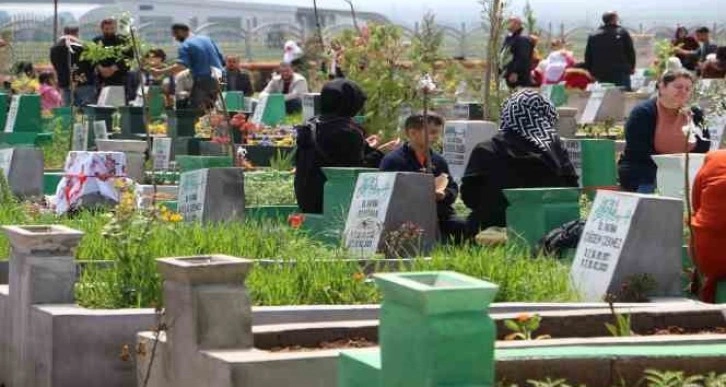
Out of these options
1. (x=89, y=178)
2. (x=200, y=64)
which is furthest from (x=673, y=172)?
(x=200, y=64)

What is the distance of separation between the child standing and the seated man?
9.88ft

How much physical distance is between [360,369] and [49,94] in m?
25.6

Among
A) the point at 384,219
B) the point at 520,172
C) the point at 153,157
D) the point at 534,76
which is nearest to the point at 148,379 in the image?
the point at 384,219

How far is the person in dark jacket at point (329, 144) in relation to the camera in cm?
1577

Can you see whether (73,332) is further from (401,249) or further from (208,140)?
(208,140)

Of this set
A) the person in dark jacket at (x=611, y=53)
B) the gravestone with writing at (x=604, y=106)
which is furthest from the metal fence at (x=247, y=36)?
the gravestone with writing at (x=604, y=106)

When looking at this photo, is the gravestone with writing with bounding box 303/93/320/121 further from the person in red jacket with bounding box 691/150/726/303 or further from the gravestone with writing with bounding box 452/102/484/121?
the person in red jacket with bounding box 691/150/726/303

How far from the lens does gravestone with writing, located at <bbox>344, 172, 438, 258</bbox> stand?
13.0m

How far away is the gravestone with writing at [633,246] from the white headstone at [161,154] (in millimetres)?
9980

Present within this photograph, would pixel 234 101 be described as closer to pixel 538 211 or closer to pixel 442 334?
pixel 538 211

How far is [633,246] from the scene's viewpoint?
431 inches

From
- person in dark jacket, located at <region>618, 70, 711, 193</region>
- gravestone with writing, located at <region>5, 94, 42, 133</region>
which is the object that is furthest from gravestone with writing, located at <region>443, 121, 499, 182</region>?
gravestone with writing, located at <region>5, 94, 42, 133</region>

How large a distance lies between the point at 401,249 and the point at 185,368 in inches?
156

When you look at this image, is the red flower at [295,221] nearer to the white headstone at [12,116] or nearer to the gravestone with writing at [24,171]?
the gravestone with writing at [24,171]
